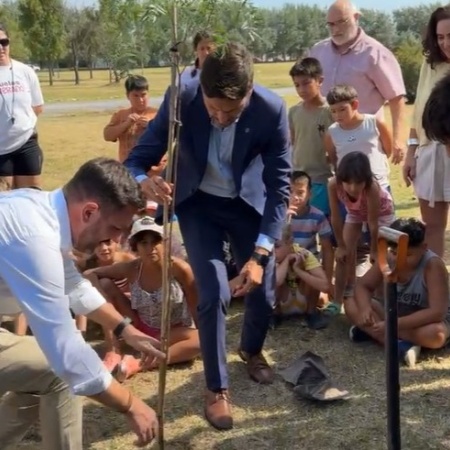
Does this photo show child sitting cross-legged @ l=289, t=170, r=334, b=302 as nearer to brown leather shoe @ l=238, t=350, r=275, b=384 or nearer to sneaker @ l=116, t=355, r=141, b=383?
brown leather shoe @ l=238, t=350, r=275, b=384

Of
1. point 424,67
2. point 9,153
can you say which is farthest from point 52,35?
point 424,67

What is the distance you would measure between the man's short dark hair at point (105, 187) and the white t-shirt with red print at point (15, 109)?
3.35 meters

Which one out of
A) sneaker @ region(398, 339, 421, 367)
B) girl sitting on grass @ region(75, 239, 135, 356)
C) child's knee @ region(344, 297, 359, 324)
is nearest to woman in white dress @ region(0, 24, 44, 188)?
girl sitting on grass @ region(75, 239, 135, 356)

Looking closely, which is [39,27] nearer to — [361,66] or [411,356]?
[361,66]

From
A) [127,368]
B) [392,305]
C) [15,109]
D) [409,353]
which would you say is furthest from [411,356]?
[15,109]

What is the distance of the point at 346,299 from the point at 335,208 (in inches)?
23.2

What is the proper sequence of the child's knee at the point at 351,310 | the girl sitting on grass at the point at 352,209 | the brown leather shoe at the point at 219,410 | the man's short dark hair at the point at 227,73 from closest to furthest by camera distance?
the man's short dark hair at the point at 227,73
the brown leather shoe at the point at 219,410
the child's knee at the point at 351,310
the girl sitting on grass at the point at 352,209

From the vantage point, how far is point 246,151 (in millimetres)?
3352

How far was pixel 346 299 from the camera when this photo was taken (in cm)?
448

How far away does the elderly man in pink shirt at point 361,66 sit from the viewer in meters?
5.07

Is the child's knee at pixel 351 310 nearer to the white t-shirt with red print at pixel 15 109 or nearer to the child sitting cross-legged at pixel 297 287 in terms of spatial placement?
the child sitting cross-legged at pixel 297 287

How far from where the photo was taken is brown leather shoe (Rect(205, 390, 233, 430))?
11.2ft

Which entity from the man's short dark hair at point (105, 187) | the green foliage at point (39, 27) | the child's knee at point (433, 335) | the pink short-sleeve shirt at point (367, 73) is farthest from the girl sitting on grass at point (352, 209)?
the green foliage at point (39, 27)

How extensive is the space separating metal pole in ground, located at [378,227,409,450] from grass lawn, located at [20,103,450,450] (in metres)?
0.61
